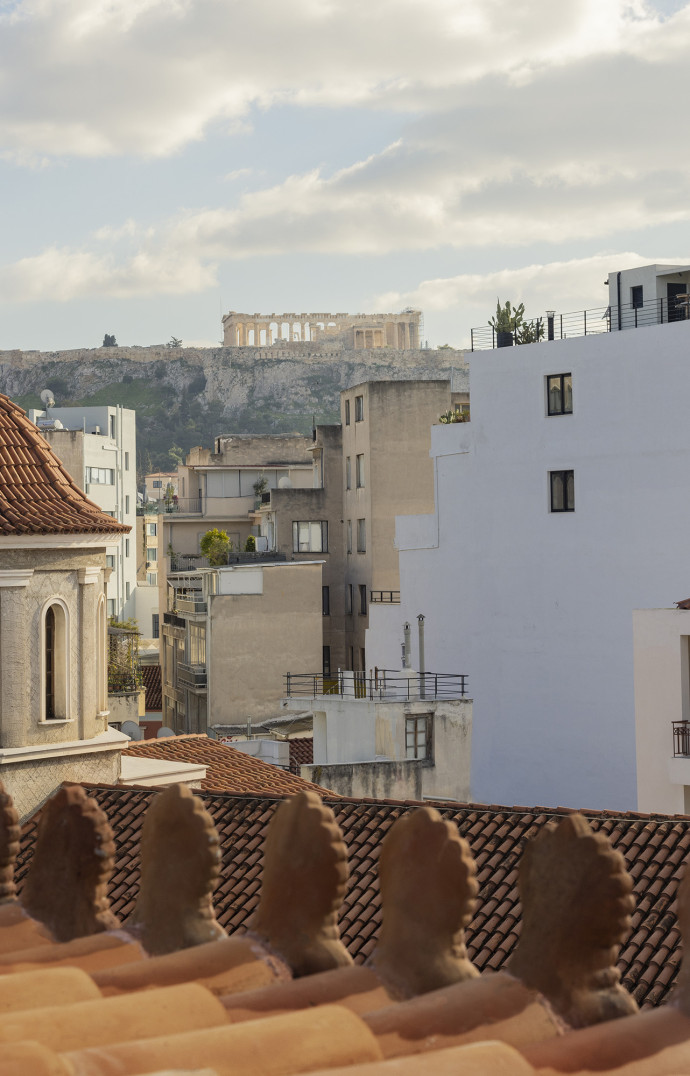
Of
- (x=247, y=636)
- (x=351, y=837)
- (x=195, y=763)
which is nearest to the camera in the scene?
(x=351, y=837)

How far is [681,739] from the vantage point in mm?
25359

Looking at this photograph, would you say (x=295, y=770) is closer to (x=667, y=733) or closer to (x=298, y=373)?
(x=667, y=733)

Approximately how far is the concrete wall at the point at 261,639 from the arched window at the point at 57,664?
99.0ft

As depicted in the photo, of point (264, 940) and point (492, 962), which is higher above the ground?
point (264, 940)

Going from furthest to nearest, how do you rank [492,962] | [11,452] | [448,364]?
[448,364] → [11,452] → [492,962]

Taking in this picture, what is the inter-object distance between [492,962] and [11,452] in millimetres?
12180

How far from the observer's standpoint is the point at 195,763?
25.2m

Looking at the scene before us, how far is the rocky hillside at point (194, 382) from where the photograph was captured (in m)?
156

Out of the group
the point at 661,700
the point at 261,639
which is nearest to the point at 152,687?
the point at 261,639

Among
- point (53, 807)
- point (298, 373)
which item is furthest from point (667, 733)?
point (298, 373)

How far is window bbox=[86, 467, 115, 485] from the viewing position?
70.9 meters

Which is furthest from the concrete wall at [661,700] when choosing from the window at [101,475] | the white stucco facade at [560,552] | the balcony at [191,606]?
the window at [101,475]

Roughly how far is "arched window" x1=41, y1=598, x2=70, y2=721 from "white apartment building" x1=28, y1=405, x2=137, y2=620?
4879 centimetres

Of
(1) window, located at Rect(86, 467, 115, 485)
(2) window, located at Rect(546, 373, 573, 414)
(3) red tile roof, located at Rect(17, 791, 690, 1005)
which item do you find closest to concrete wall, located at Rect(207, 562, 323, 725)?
(2) window, located at Rect(546, 373, 573, 414)
